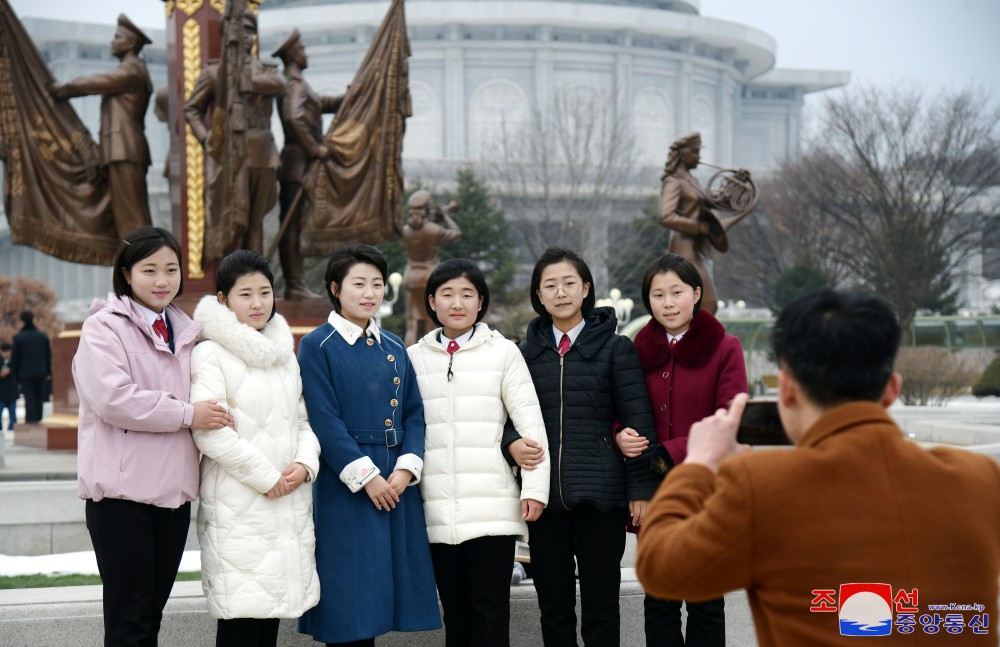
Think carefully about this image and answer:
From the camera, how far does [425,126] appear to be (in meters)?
51.1

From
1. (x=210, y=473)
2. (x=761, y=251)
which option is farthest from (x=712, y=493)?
(x=761, y=251)

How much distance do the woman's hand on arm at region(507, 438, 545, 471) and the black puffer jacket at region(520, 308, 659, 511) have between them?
0.38 ft

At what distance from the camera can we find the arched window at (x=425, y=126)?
50.9 metres

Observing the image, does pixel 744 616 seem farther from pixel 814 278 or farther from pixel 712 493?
pixel 814 278

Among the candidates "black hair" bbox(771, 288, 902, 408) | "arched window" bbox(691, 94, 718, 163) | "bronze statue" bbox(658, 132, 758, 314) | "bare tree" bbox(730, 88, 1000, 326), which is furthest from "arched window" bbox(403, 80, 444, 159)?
"black hair" bbox(771, 288, 902, 408)

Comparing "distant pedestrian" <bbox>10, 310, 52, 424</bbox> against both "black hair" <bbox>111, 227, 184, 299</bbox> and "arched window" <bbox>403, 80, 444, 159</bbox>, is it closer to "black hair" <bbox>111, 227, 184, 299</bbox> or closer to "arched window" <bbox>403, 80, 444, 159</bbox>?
"black hair" <bbox>111, 227, 184, 299</bbox>

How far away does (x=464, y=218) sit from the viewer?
1083 inches

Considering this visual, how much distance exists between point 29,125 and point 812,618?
28.8 ft

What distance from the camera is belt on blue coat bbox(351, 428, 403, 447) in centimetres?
374

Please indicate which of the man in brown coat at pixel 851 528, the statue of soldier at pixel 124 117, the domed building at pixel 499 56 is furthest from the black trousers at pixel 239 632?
the domed building at pixel 499 56

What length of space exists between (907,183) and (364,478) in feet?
71.9

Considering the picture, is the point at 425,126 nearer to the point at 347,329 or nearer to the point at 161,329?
the point at 347,329

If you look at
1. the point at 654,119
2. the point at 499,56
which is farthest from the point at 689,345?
the point at 654,119

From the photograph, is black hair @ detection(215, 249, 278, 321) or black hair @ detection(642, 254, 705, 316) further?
black hair @ detection(642, 254, 705, 316)
